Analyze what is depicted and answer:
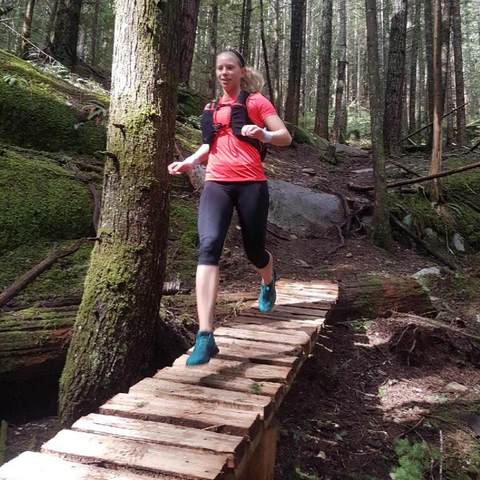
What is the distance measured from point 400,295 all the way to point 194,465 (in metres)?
4.79

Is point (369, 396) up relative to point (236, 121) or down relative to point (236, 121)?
down

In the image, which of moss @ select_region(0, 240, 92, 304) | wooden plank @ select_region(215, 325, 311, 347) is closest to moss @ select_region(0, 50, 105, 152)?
moss @ select_region(0, 240, 92, 304)

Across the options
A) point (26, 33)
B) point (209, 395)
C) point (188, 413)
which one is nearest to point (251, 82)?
point (209, 395)

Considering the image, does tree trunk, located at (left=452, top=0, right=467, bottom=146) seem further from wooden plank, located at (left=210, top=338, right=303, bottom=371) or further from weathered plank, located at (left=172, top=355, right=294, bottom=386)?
weathered plank, located at (left=172, top=355, right=294, bottom=386)

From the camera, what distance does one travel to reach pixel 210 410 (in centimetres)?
257

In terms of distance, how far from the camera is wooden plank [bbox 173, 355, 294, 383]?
3.09 m

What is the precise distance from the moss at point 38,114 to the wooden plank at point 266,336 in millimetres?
4689

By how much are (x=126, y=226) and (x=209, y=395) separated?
5.11 feet

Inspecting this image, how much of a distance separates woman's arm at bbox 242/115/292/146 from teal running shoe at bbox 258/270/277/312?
5.31 feet

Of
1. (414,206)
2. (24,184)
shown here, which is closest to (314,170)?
(414,206)

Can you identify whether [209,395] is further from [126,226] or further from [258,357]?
[126,226]

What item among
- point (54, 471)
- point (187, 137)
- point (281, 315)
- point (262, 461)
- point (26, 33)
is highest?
point (26, 33)

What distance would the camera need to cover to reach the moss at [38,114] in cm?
673

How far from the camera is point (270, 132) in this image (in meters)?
3.36
